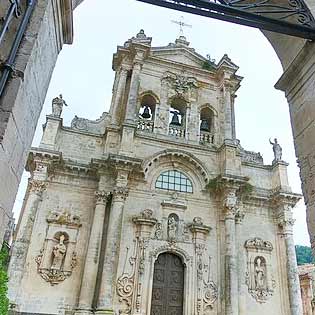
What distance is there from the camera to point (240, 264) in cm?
1407

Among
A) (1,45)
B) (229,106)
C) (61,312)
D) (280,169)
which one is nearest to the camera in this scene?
(1,45)

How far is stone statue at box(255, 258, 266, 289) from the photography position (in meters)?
13.9

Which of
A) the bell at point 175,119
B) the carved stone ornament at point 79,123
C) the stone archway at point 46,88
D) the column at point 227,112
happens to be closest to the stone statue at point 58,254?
the carved stone ornament at point 79,123

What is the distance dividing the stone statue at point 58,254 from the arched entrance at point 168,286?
348 centimetres

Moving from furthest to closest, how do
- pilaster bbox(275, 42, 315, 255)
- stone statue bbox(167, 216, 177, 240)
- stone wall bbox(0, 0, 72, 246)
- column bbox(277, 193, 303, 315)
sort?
stone statue bbox(167, 216, 177, 240), column bbox(277, 193, 303, 315), pilaster bbox(275, 42, 315, 255), stone wall bbox(0, 0, 72, 246)

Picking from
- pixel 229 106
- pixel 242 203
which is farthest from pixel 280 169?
pixel 229 106

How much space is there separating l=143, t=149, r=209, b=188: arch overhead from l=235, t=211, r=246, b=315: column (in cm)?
212

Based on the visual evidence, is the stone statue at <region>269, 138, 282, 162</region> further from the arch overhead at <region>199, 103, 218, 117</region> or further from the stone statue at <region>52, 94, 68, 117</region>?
the stone statue at <region>52, 94, 68, 117</region>

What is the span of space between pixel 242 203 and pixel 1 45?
13.8m

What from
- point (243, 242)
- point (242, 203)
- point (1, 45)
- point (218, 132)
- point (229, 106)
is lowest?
point (1, 45)

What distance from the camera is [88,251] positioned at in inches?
493

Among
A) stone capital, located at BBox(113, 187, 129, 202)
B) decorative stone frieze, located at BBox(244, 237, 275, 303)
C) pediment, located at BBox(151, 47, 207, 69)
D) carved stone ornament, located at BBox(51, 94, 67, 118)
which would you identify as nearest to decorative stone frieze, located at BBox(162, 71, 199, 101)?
pediment, located at BBox(151, 47, 207, 69)

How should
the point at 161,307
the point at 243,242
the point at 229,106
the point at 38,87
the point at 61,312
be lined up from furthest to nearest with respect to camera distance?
the point at 229,106 < the point at 243,242 < the point at 161,307 < the point at 61,312 < the point at 38,87

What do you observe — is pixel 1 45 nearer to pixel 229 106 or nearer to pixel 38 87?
pixel 38 87
